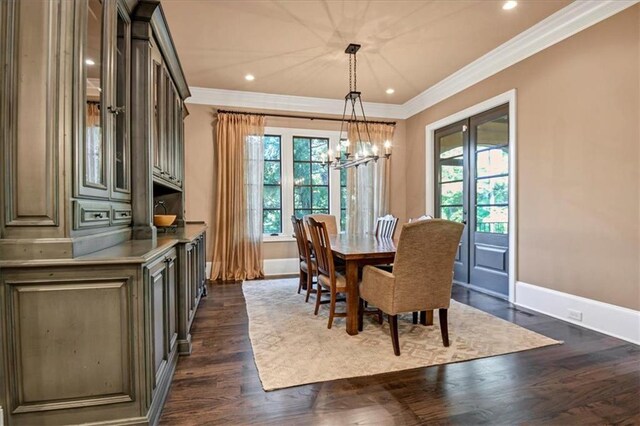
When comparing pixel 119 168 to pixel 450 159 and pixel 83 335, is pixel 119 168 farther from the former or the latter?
pixel 450 159

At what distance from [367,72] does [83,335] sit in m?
4.15

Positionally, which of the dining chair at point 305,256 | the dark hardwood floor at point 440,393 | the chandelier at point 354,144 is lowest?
the dark hardwood floor at point 440,393

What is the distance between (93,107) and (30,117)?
300 mm

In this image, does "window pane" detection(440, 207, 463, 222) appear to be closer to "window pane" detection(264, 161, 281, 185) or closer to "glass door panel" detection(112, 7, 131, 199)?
"window pane" detection(264, 161, 281, 185)

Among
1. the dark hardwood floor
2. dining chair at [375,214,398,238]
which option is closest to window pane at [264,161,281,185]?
dining chair at [375,214,398,238]

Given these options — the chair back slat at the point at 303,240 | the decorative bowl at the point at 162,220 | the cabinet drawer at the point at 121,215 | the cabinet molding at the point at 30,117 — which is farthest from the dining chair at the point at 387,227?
the cabinet molding at the point at 30,117

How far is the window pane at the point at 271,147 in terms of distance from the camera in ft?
17.7

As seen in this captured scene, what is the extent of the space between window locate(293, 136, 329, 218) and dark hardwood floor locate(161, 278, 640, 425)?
10.4ft

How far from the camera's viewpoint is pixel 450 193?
4961 millimetres

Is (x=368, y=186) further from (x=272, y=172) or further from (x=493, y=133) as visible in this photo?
(x=493, y=133)

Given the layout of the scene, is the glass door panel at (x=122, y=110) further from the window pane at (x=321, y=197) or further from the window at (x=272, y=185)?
the window pane at (x=321, y=197)

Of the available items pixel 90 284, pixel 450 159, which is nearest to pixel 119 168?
pixel 90 284

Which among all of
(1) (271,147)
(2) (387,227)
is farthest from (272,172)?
(2) (387,227)

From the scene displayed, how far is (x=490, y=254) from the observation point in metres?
4.18
